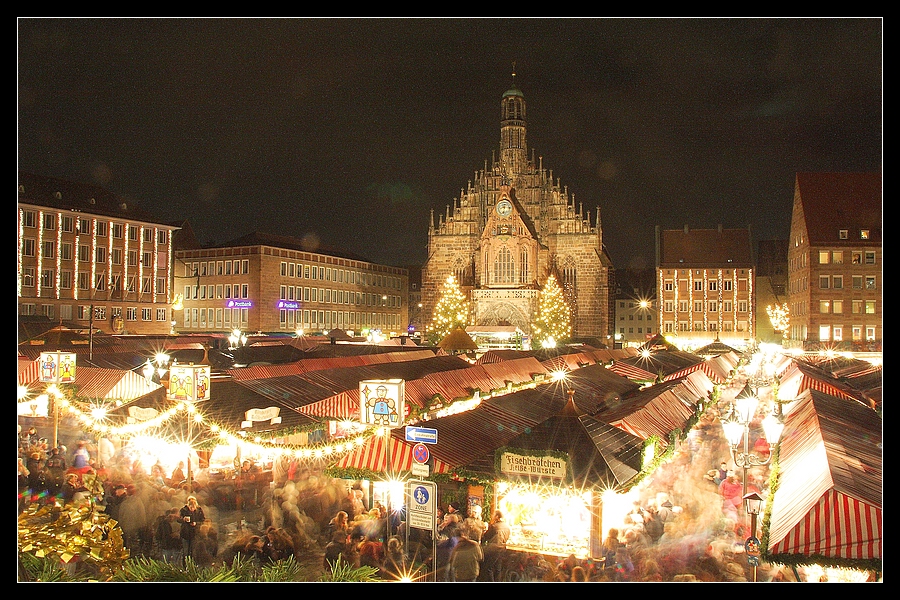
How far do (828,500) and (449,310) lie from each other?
57.2 meters

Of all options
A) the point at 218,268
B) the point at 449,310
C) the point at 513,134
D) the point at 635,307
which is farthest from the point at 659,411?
the point at 635,307

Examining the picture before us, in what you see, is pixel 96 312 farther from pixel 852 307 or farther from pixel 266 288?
pixel 852 307

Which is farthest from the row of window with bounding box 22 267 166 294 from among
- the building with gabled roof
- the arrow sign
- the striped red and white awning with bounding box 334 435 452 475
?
the building with gabled roof

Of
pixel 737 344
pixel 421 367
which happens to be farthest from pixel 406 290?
pixel 421 367

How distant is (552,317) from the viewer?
2606 inches

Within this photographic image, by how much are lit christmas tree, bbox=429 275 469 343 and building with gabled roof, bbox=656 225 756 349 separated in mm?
21524

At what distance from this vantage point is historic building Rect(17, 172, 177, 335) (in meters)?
46.0

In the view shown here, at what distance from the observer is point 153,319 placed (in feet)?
183

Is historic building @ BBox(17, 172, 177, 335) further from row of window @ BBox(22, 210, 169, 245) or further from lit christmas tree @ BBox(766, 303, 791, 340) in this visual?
lit christmas tree @ BBox(766, 303, 791, 340)

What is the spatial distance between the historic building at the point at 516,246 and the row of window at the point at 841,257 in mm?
20473

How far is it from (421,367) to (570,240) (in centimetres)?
4634

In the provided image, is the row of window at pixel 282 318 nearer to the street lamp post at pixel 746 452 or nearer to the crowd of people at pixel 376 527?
the crowd of people at pixel 376 527

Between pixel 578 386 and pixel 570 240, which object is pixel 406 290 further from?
pixel 578 386

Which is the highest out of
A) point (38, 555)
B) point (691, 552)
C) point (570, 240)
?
point (570, 240)
